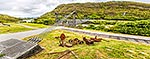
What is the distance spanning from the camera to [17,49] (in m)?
11.4

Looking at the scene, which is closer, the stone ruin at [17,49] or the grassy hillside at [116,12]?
the stone ruin at [17,49]

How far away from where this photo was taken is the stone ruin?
10619mm

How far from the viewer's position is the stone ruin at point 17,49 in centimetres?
1062

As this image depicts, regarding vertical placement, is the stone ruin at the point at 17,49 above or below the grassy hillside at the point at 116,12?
below

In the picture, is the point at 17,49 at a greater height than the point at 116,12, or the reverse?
the point at 116,12

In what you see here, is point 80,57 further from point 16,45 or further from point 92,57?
point 16,45

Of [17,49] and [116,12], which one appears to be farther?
[116,12]

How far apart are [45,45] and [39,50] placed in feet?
5.83

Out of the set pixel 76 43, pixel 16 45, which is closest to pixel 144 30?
pixel 76 43

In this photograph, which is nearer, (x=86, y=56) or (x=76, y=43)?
(x=86, y=56)

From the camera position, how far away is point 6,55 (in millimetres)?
10453

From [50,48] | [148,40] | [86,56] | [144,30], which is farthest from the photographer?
[144,30]

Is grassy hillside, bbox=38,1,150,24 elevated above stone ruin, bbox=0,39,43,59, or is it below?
above

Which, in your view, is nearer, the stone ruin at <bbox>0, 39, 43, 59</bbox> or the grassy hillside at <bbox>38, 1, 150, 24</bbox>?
the stone ruin at <bbox>0, 39, 43, 59</bbox>
